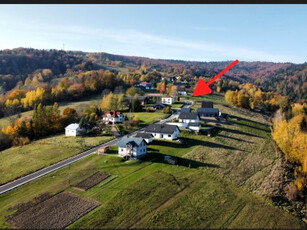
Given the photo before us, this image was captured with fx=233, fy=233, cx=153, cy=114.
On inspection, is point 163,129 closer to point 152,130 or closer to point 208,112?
point 152,130

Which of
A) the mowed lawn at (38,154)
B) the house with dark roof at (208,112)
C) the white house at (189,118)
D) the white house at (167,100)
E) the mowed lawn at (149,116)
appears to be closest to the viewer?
the mowed lawn at (38,154)

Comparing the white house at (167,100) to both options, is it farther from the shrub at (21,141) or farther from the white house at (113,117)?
the shrub at (21,141)

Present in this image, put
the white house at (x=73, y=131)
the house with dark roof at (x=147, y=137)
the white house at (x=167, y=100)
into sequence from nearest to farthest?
the house with dark roof at (x=147, y=137) < the white house at (x=73, y=131) < the white house at (x=167, y=100)

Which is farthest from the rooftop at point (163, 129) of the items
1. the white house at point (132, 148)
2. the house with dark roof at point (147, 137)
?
the white house at point (132, 148)

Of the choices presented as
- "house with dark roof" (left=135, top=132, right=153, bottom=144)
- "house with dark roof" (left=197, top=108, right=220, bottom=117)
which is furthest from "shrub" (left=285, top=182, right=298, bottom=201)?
"house with dark roof" (left=197, top=108, right=220, bottom=117)

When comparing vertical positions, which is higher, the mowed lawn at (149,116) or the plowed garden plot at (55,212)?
the mowed lawn at (149,116)

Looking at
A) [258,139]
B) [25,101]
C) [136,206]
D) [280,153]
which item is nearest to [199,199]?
[136,206]
